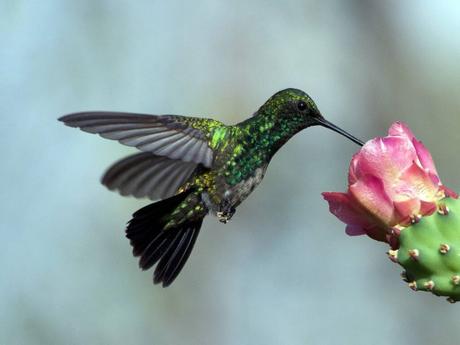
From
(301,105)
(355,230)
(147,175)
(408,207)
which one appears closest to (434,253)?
(408,207)

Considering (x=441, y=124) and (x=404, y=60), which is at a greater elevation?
(x=404, y=60)

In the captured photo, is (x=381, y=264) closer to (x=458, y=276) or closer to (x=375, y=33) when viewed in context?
(x=375, y=33)

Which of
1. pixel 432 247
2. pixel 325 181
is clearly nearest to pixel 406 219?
pixel 432 247

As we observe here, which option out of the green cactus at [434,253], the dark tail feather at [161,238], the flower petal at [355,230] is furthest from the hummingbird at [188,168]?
the green cactus at [434,253]

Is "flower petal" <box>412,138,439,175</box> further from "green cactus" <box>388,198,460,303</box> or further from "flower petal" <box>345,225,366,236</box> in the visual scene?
"flower petal" <box>345,225,366,236</box>

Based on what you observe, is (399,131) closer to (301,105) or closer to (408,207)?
(408,207)

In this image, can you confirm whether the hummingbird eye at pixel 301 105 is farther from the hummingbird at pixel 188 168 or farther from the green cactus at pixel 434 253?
the green cactus at pixel 434 253
